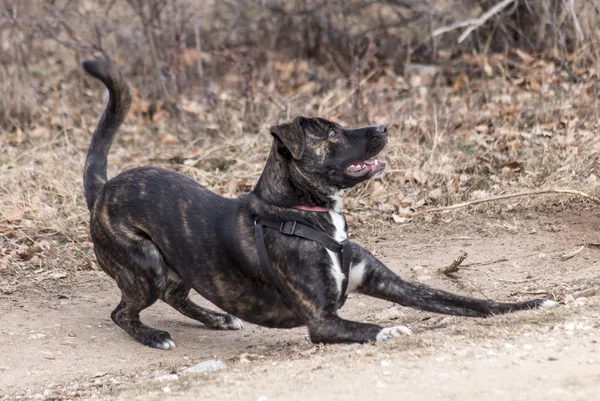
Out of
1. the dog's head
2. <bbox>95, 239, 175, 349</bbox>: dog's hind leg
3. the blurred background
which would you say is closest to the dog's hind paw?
<bbox>95, 239, 175, 349</bbox>: dog's hind leg

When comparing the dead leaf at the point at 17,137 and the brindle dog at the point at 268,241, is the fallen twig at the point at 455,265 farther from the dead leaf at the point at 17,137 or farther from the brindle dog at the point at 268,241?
the dead leaf at the point at 17,137

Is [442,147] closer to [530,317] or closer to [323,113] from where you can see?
[323,113]

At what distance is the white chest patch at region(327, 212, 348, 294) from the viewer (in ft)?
17.3

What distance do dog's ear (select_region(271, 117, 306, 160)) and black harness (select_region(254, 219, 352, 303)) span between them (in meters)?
0.41

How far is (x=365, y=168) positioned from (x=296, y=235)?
59cm

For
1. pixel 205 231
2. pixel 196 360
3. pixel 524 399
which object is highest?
pixel 205 231

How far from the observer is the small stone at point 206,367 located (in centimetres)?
506

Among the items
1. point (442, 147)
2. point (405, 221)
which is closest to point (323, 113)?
point (442, 147)

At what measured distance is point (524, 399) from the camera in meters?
3.75

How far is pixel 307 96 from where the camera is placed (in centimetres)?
1086

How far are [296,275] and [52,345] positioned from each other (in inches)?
70.3

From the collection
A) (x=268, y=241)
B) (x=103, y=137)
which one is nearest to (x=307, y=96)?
(x=103, y=137)

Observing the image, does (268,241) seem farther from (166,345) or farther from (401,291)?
(166,345)

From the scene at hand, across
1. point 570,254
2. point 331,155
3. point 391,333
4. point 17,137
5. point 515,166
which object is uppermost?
point 331,155
